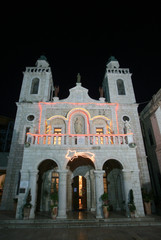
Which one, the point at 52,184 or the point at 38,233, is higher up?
the point at 52,184

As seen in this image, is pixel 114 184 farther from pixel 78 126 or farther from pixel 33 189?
pixel 33 189

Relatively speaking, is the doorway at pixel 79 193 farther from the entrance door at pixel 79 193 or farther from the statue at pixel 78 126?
the statue at pixel 78 126

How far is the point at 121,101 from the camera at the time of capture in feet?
63.7

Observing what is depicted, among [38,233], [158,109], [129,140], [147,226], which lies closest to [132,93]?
[158,109]

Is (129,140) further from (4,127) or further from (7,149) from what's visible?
(4,127)

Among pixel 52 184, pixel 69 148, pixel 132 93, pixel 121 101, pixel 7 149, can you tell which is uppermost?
pixel 132 93

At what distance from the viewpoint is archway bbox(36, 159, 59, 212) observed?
13.7m

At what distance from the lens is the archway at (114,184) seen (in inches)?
540

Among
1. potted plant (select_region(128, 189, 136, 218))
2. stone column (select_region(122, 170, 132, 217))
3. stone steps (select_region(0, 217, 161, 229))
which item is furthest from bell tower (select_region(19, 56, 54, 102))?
potted plant (select_region(128, 189, 136, 218))

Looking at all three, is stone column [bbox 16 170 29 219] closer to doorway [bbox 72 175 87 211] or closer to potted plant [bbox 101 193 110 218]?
doorway [bbox 72 175 87 211]

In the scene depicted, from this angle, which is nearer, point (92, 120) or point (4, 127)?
point (92, 120)

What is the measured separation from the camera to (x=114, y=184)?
14.6 metres

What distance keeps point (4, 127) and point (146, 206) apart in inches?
963

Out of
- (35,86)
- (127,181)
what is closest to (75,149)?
(127,181)
